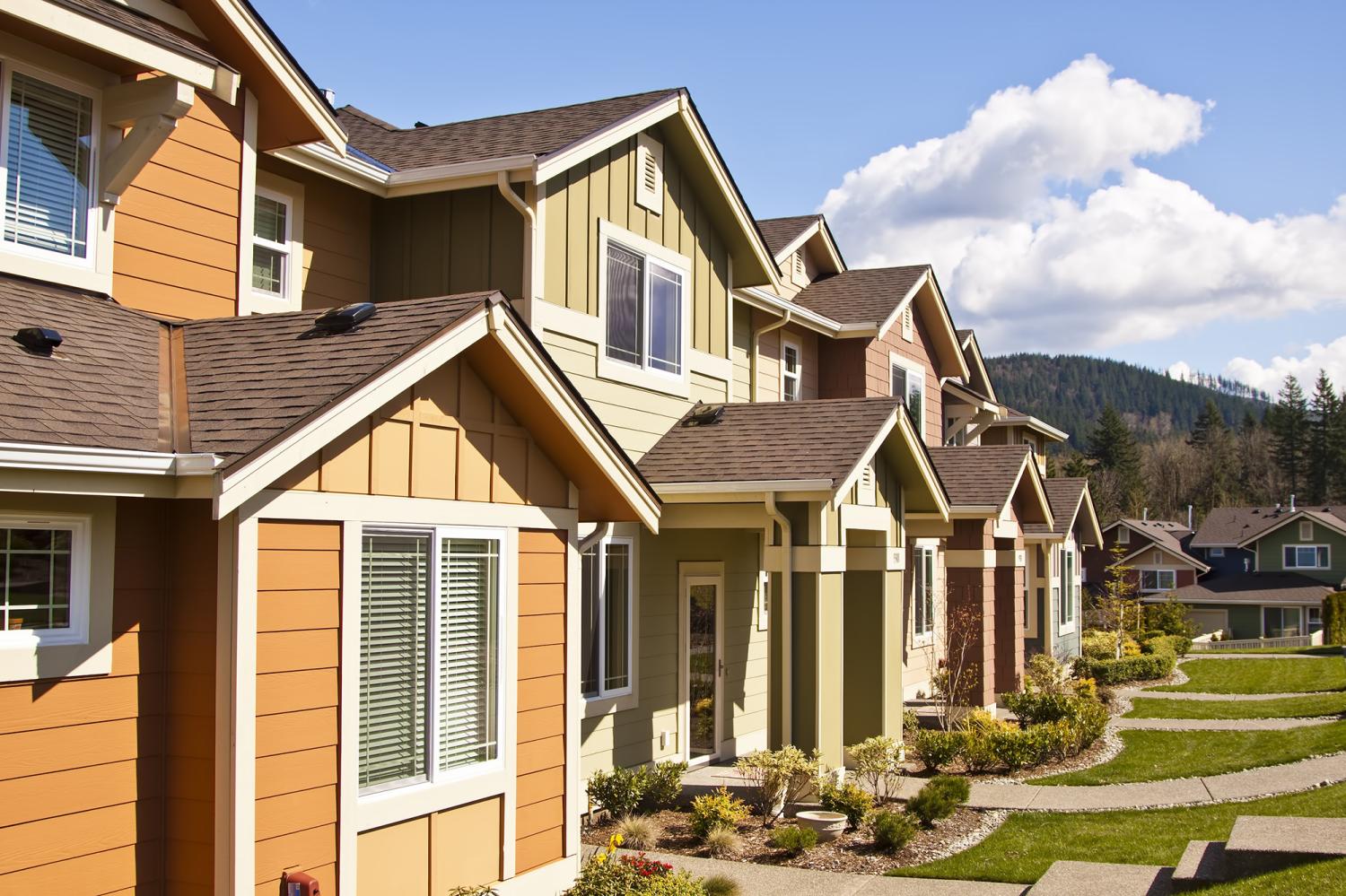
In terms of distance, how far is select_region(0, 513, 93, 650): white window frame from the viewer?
661cm

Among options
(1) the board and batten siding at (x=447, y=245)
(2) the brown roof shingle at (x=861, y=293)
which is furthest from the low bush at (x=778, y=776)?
(2) the brown roof shingle at (x=861, y=293)

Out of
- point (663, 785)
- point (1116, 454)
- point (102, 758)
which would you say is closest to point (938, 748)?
point (663, 785)

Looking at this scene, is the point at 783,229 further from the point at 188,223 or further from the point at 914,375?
the point at 188,223

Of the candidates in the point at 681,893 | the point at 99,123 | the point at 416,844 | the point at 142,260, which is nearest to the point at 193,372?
the point at 142,260

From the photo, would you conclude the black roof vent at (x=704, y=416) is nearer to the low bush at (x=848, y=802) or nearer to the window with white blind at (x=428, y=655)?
the low bush at (x=848, y=802)

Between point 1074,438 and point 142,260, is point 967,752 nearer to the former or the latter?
point 142,260

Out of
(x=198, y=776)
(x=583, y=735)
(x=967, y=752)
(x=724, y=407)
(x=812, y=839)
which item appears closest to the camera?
(x=198, y=776)

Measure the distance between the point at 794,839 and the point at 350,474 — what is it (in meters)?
6.21

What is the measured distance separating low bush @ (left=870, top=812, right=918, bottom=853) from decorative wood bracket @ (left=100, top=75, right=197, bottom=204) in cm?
887

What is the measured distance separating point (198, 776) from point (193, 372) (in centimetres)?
265

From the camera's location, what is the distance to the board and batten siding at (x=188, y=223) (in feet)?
29.6

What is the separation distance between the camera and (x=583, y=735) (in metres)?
12.9

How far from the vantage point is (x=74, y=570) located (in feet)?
22.4

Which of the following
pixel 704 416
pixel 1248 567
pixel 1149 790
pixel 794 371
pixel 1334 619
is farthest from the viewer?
pixel 1248 567
